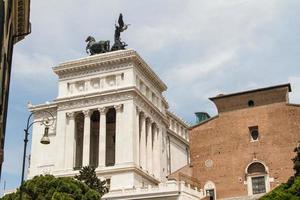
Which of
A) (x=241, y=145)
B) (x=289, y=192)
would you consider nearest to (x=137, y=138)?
(x=241, y=145)

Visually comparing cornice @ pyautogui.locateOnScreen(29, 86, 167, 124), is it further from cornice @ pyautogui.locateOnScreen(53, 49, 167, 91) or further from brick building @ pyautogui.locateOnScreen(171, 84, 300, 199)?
brick building @ pyautogui.locateOnScreen(171, 84, 300, 199)

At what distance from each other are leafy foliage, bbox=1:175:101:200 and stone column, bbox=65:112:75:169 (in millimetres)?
20903

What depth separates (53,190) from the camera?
38438mm

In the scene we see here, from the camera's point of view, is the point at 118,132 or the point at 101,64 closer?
the point at 118,132

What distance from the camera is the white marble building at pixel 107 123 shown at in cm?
5909

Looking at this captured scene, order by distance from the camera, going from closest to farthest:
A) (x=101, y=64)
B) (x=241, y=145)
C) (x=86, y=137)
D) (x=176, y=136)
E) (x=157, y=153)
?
(x=241, y=145), (x=86, y=137), (x=101, y=64), (x=157, y=153), (x=176, y=136)

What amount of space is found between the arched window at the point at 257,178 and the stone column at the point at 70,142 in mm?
19933

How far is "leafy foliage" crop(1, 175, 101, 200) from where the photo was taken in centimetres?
3784

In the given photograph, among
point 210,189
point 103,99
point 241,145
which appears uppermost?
point 103,99

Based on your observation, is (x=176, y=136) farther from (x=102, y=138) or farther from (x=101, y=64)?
(x=101, y=64)

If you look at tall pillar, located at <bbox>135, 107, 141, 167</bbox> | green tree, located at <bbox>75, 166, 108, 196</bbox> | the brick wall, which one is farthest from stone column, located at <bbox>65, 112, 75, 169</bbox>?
the brick wall

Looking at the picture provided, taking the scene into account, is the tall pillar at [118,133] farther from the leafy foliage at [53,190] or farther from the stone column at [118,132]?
the leafy foliage at [53,190]

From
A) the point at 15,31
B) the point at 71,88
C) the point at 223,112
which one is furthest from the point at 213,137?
the point at 15,31

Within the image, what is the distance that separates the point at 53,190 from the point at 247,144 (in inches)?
785
